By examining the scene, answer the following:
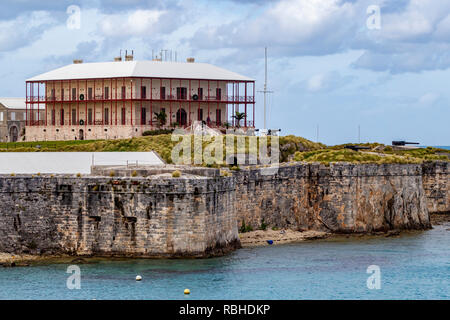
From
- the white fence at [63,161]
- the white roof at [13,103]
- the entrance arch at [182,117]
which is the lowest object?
the white fence at [63,161]

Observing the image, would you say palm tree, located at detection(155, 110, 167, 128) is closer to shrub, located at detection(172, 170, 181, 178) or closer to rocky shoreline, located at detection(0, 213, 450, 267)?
rocky shoreline, located at detection(0, 213, 450, 267)

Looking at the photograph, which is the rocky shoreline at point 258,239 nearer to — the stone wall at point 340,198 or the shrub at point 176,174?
the stone wall at point 340,198

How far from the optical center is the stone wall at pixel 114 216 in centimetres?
4112

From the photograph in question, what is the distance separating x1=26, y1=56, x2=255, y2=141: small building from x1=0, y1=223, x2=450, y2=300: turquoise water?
3730 centimetres

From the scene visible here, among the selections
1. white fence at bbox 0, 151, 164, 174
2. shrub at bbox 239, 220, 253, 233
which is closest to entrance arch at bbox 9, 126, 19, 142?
white fence at bbox 0, 151, 164, 174

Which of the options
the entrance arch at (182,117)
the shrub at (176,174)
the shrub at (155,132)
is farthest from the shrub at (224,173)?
the entrance arch at (182,117)

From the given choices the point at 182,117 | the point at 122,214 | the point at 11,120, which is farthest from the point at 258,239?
the point at 11,120

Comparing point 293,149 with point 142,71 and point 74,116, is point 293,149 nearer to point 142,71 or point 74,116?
point 142,71

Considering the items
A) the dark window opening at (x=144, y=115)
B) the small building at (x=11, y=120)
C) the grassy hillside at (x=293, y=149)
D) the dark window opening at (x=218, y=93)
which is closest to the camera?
the grassy hillside at (x=293, y=149)

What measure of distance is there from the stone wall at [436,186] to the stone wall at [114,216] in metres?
31.0

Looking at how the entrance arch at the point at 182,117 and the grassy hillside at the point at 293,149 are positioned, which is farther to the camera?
the entrance arch at the point at 182,117

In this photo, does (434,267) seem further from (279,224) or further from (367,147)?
(367,147)

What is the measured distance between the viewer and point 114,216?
41656 millimetres
